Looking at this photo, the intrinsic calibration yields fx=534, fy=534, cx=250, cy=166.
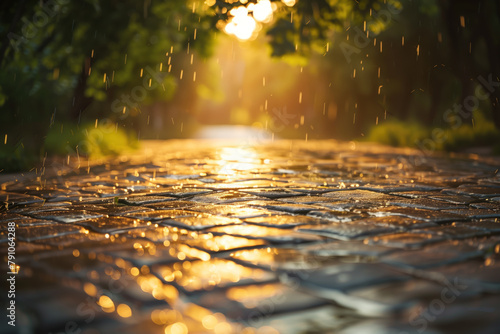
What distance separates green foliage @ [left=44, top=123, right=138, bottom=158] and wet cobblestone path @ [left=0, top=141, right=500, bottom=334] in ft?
15.2

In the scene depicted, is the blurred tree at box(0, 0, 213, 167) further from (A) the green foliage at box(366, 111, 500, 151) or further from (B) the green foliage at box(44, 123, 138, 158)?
(A) the green foliage at box(366, 111, 500, 151)

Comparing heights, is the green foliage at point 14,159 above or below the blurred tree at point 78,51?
below

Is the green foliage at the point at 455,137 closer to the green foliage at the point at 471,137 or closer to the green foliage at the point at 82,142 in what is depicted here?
the green foliage at the point at 471,137

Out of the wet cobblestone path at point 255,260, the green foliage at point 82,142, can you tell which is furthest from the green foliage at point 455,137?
the wet cobblestone path at point 255,260

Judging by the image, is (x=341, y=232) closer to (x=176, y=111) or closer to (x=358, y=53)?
(x=358, y=53)

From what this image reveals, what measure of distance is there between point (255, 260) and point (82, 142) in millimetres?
8946

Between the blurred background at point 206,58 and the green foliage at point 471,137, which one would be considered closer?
the blurred background at point 206,58

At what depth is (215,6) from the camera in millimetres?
8242

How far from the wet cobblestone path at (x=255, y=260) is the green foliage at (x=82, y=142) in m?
4.64

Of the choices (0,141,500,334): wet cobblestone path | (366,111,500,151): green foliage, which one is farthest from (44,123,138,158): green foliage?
(366,111,500,151): green foliage

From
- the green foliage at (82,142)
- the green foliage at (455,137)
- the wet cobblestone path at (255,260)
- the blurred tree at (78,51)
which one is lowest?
the wet cobblestone path at (255,260)

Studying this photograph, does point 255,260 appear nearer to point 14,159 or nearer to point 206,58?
point 14,159

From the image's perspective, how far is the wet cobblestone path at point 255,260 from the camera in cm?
210

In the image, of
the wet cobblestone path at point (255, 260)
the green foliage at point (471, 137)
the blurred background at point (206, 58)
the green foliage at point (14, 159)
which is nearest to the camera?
the wet cobblestone path at point (255, 260)
